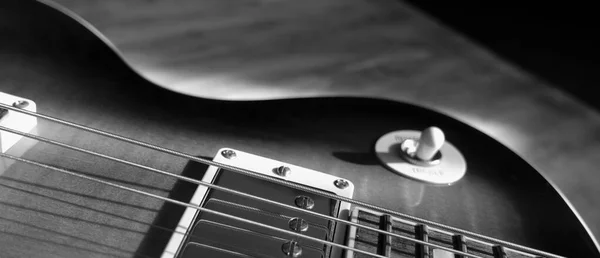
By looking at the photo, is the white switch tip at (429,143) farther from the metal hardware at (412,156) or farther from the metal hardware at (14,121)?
the metal hardware at (14,121)

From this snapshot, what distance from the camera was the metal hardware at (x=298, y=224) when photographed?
2.01 feet

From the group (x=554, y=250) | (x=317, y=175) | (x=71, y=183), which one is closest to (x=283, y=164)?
(x=317, y=175)

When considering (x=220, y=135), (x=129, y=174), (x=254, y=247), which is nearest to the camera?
(x=254, y=247)

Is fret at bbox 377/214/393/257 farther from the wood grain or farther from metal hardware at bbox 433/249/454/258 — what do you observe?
the wood grain

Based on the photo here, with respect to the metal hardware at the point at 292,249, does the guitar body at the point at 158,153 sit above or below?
above

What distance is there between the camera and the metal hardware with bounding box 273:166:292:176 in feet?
2.30

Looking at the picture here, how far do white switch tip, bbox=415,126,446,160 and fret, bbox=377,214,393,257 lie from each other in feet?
0.52

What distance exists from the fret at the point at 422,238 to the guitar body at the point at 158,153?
64mm

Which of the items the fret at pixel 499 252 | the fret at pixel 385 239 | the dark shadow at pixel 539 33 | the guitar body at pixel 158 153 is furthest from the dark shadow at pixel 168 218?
the dark shadow at pixel 539 33

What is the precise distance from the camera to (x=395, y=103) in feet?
2.90

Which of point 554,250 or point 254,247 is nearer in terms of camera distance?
point 254,247

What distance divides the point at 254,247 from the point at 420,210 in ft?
0.85

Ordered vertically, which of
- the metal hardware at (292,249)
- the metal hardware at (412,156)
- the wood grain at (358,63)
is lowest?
the metal hardware at (292,249)

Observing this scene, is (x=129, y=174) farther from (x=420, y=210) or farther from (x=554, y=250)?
(x=554, y=250)
